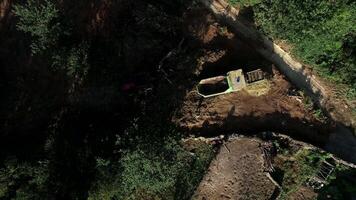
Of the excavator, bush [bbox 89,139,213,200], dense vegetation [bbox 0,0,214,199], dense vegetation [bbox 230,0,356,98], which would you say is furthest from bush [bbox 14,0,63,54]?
dense vegetation [bbox 230,0,356,98]

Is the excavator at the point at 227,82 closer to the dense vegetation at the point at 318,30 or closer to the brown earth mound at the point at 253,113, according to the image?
the brown earth mound at the point at 253,113

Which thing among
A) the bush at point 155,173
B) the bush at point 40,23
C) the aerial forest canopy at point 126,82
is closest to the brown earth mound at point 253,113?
the aerial forest canopy at point 126,82

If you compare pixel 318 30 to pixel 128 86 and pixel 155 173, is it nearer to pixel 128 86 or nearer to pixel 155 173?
pixel 128 86

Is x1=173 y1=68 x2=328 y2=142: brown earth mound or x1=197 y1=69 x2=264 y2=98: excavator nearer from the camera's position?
x1=197 y1=69 x2=264 y2=98: excavator

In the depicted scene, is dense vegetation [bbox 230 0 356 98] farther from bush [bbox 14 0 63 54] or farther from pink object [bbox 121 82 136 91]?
bush [bbox 14 0 63 54]

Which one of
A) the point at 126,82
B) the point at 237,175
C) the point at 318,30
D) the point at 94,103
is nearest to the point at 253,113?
the point at 237,175

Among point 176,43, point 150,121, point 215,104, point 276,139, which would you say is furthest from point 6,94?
point 276,139
